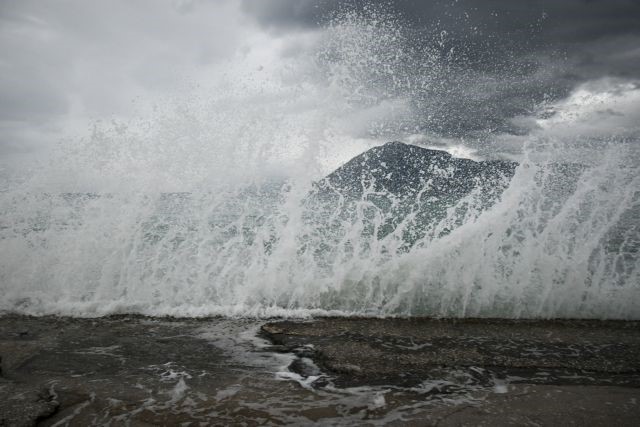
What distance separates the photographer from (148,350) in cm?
434

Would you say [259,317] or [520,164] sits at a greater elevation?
[520,164]

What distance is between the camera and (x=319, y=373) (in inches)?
147

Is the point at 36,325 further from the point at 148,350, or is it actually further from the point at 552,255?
the point at 552,255

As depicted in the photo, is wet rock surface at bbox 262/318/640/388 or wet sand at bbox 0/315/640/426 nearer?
wet sand at bbox 0/315/640/426

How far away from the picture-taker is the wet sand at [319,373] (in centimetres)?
296

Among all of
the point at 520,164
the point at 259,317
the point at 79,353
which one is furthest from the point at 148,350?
the point at 520,164

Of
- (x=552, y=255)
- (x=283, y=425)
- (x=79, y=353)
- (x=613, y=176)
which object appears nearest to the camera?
(x=283, y=425)

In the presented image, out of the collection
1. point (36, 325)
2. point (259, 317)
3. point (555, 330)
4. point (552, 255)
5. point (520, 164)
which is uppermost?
point (520, 164)

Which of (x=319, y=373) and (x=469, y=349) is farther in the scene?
(x=469, y=349)

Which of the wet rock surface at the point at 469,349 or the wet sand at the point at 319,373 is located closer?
the wet sand at the point at 319,373

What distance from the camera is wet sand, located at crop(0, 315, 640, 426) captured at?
2.96 metres

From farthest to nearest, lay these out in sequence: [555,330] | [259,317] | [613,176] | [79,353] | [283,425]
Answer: [613,176]
[259,317]
[555,330]
[79,353]
[283,425]

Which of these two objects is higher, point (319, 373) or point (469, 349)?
point (469, 349)

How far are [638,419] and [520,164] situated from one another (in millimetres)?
4790
